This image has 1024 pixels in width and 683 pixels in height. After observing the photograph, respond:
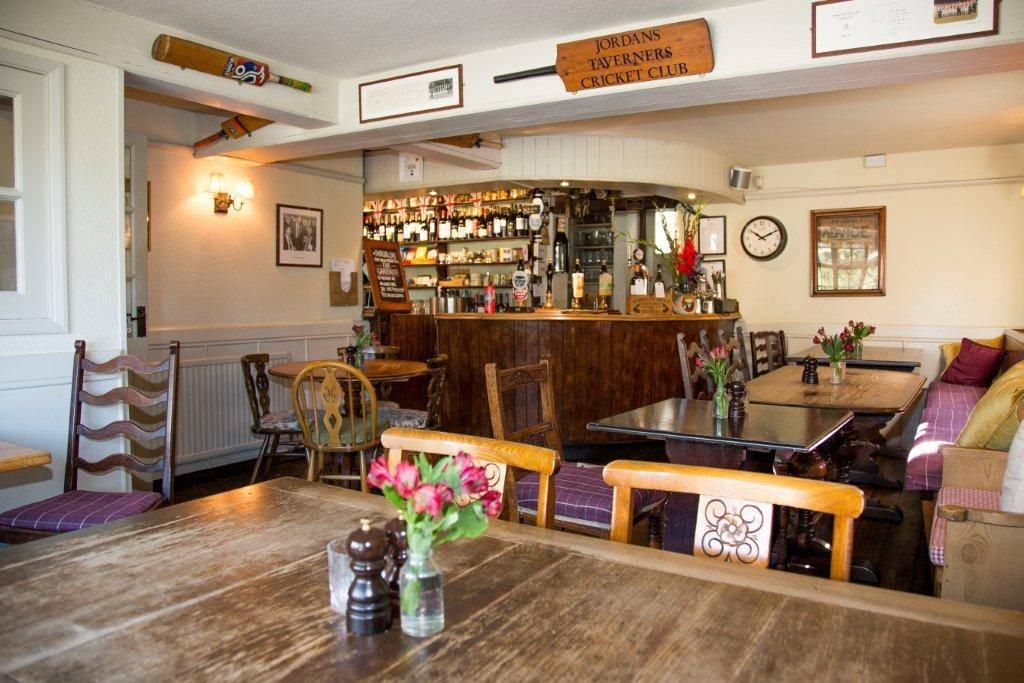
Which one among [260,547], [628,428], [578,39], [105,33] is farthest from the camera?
[578,39]

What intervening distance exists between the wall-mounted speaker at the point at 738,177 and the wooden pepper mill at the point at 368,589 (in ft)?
22.9

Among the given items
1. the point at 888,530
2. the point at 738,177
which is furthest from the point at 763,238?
the point at 888,530

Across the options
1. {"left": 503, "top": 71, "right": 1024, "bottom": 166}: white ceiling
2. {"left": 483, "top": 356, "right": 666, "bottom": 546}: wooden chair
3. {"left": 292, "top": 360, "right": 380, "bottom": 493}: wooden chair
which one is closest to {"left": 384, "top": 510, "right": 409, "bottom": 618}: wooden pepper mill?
{"left": 483, "top": 356, "right": 666, "bottom": 546}: wooden chair

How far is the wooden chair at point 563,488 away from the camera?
2662 mm

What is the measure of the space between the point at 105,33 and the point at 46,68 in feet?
1.19

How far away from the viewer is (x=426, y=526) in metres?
1.02

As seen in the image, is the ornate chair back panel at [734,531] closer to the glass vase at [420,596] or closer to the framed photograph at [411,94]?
the glass vase at [420,596]

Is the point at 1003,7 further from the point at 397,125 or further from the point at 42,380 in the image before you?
the point at 42,380

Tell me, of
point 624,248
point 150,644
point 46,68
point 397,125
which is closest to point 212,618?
point 150,644

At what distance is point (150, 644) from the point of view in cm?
102

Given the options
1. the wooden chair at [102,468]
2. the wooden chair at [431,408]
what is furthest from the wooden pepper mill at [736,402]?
the wooden chair at [102,468]

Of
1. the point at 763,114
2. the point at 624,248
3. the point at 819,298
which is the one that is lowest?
the point at 819,298

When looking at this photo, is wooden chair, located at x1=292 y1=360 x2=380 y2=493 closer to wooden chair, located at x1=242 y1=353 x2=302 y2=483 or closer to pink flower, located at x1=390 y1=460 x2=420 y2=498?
wooden chair, located at x1=242 y1=353 x2=302 y2=483

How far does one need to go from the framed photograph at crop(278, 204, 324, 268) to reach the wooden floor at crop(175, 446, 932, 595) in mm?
1683
